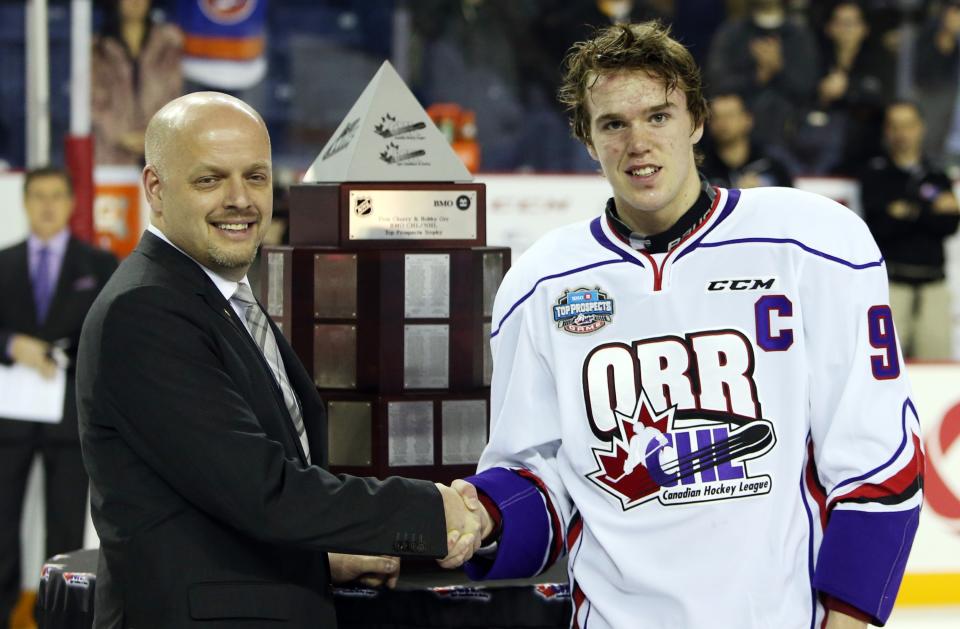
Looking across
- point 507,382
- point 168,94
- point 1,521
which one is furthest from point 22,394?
point 507,382

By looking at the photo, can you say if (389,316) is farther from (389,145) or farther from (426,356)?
(389,145)

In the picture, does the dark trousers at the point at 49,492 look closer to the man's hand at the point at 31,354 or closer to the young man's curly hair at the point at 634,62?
the man's hand at the point at 31,354

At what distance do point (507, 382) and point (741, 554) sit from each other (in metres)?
0.55

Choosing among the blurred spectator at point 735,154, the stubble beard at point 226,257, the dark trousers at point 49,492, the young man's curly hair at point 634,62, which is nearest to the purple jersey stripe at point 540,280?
the young man's curly hair at point 634,62

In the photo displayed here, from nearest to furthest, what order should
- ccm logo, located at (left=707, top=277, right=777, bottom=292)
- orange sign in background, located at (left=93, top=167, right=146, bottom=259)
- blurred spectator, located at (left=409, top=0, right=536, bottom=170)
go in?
ccm logo, located at (left=707, top=277, right=777, bottom=292)
orange sign in background, located at (left=93, top=167, right=146, bottom=259)
blurred spectator, located at (left=409, top=0, right=536, bottom=170)

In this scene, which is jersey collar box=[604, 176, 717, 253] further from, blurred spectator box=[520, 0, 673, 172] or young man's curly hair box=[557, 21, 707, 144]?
blurred spectator box=[520, 0, 673, 172]

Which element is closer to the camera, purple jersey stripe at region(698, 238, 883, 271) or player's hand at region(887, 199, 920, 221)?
purple jersey stripe at region(698, 238, 883, 271)

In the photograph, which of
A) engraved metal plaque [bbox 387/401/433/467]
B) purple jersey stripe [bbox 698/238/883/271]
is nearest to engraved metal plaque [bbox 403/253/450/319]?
engraved metal plaque [bbox 387/401/433/467]

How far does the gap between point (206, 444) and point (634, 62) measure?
3.31 ft

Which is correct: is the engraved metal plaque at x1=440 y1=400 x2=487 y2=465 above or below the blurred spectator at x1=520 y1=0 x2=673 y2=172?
below

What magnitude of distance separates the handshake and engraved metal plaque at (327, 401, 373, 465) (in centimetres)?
59

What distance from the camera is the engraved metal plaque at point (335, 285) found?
3205 mm

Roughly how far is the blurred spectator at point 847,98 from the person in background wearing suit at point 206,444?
5076 millimetres

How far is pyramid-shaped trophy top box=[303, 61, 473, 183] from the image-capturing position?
3.28 meters
